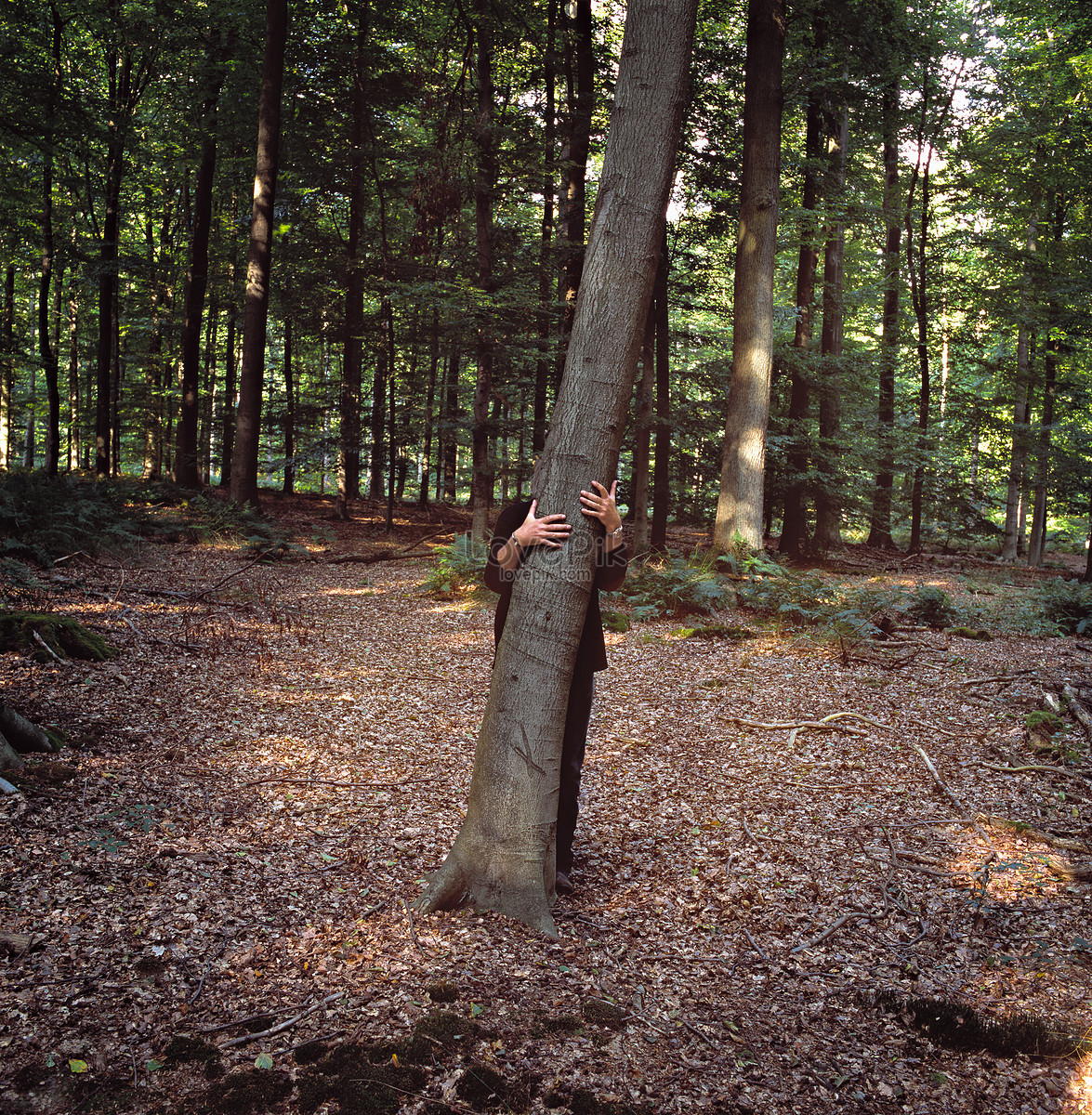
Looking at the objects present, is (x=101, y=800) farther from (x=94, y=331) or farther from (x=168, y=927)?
(x=94, y=331)

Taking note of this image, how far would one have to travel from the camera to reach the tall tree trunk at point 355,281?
15.4 meters

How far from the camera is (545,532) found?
117 inches

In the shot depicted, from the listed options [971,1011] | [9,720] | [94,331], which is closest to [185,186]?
[94,331]

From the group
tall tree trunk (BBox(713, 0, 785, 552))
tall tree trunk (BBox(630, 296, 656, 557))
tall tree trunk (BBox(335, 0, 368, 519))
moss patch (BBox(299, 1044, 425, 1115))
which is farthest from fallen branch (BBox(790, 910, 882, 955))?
tall tree trunk (BBox(335, 0, 368, 519))

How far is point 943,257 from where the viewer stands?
16531 mm

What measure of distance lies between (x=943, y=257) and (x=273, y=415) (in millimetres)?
16764

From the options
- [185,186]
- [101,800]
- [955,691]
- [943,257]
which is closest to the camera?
[101,800]

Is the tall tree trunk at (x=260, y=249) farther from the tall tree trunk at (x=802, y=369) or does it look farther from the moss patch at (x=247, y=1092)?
the moss patch at (x=247, y=1092)

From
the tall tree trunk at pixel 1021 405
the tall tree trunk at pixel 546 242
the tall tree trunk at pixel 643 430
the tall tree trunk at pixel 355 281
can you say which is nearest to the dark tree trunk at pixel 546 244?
the tall tree trunk at pixel 546 242

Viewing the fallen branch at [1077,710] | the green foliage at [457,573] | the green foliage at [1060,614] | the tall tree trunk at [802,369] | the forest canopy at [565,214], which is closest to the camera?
the fallen branch at [1077,710]

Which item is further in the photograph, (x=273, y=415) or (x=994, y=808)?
(x=273, y=415)

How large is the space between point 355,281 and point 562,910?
15469 mm

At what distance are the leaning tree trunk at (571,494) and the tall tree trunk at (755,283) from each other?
692 cm

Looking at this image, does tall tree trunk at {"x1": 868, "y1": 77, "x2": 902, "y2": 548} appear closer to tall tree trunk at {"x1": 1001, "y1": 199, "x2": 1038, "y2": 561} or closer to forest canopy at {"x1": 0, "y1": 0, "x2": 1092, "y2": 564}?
forest canopy at {"x1": 0, "y1": 0, "x2": 1092, "y2": 564}
